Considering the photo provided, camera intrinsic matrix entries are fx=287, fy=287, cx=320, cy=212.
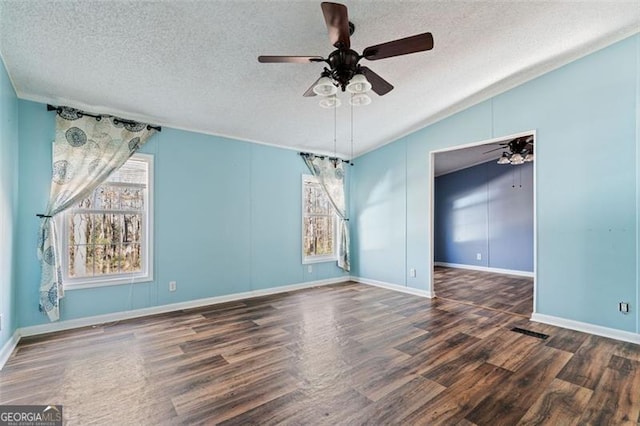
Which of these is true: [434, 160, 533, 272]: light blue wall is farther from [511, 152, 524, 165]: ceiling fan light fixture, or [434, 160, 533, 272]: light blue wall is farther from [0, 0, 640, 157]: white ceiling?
[0, 0, 640, 157]: white ceiling

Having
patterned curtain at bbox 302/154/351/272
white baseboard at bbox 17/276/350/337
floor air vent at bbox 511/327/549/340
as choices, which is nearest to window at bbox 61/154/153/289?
→ white baseboard at bbox 17/276/350/337

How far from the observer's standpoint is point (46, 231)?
312 centimetres

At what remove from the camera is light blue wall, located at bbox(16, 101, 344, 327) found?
3.14m

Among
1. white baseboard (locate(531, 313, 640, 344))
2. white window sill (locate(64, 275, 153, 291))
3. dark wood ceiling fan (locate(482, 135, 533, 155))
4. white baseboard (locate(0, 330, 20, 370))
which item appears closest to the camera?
white baseboard (locate(0, 330, 20, 370))

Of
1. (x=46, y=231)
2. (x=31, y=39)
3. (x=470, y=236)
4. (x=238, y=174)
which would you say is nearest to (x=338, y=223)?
(x=238, y=174)

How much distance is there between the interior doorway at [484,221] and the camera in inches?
227

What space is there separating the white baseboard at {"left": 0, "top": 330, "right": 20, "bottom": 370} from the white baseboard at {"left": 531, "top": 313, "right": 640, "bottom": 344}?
18.4 feet

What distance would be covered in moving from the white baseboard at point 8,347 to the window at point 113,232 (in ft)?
2.00

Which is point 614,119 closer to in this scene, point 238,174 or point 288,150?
point 288,150

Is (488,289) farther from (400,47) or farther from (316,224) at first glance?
(400,47)

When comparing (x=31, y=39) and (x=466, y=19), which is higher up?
(x=466, y=19)

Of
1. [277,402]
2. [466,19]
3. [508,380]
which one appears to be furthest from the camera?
[466,19]

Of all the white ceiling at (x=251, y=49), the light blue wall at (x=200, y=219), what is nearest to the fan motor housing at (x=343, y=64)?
the white ceiling at (x=251, y=49)

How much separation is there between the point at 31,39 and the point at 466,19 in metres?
3.67
